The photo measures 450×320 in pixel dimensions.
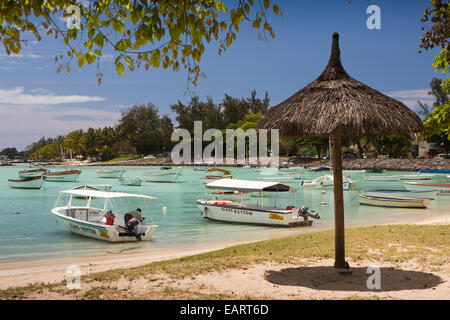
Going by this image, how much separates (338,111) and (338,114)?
0.08 meters

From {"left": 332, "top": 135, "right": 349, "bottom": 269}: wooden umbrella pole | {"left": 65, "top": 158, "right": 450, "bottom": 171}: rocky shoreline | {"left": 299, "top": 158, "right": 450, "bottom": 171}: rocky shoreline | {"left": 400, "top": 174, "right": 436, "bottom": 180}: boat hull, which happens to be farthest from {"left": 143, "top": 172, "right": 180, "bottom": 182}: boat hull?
{"left": 332, "top": 135, "right": 349, "bottom": 269}: wooden umbrella pole

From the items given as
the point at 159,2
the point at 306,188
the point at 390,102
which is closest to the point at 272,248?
the point at 390,102

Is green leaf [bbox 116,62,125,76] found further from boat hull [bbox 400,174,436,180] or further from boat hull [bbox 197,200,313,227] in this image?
boat hull [bbox 400,174,436,180]

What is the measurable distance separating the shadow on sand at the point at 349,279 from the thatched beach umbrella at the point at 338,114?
0.38 metres

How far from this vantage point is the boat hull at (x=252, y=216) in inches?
818

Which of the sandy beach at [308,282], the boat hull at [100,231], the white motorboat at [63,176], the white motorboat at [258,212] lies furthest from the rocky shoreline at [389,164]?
the sandy beach at [308,282]

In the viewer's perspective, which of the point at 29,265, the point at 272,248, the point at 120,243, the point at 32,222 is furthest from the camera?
the point at 32,222

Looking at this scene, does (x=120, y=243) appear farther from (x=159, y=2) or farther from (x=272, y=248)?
(x=159, y=2)

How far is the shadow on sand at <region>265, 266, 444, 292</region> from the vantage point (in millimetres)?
6918

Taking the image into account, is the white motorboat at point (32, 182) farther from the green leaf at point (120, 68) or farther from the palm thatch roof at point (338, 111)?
the green leaf at point (120, 68)

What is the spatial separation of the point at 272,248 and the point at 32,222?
1864cm

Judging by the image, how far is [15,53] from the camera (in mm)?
5523
